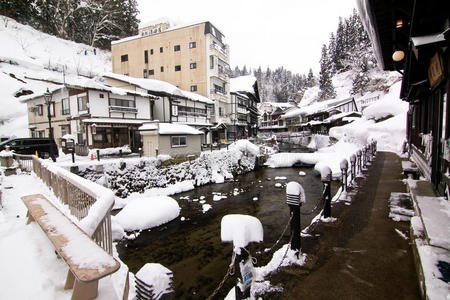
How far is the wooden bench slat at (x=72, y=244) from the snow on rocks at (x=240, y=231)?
3.65ft

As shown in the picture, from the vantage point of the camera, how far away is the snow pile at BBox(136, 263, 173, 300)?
1.45 metres

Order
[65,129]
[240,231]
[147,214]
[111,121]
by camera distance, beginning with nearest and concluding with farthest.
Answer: [240,231] < [147,214] < [111,121] < [65,129]

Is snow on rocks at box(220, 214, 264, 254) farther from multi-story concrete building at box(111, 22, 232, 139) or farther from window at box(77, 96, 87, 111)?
multi-story concrete building at box(111, 22, 232, 139)

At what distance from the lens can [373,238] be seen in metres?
4.42

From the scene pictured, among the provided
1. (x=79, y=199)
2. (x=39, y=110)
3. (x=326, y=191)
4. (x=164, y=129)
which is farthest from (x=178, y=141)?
(x=39, y=110)

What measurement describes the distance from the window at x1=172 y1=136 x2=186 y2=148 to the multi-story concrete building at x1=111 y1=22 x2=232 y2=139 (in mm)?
14850

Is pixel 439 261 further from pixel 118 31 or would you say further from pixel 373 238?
pixel 118 31

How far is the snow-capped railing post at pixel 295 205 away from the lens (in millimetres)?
3729

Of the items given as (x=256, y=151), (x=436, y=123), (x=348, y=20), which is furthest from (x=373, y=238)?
(x=348, y=20)

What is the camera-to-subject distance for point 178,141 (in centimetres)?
2055

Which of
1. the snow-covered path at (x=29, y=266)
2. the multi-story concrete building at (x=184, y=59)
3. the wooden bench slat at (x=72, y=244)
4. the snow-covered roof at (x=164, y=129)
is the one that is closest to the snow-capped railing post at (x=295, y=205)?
the wooden bench slat at (x=72, y=244)

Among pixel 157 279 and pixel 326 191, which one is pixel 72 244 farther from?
pixel 326 191

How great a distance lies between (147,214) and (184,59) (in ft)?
108

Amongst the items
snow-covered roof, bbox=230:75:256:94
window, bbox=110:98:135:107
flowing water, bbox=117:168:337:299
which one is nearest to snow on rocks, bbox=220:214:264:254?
flowing water, bbox=117:168:337:299
